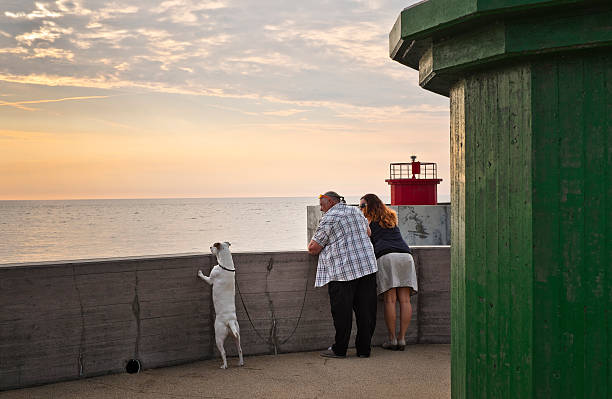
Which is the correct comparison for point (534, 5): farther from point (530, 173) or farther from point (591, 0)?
point (530, 173)

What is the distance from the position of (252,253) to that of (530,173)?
13.8ft

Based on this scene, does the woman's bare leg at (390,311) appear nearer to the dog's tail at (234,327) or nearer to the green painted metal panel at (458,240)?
the dog's tail at (234,327)

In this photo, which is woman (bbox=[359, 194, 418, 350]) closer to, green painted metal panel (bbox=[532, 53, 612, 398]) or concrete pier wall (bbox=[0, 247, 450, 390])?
concrete pier wall (bbox=[0, 247, 450, 390])

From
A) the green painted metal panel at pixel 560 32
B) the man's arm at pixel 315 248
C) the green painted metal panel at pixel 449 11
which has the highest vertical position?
the green painted metal panel at pixel 449 11

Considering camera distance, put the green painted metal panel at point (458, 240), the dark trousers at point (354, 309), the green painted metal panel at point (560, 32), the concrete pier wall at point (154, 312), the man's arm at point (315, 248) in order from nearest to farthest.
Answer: the green painted metal panel at point (560, 32) → the green painted metal panel at point (458, 240) → the concrete pier wall at point (154, 312) → the dark trousers at point (354, 309) → the man's arm at point (315, 248)

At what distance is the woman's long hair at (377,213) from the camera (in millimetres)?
7254

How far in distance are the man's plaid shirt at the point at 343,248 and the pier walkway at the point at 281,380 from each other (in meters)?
0.92

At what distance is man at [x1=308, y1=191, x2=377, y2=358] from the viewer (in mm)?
6672

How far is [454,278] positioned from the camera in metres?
3.72

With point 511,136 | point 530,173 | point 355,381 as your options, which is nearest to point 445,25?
point 511,136

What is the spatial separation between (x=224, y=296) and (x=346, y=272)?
131cm

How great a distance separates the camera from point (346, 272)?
6.64 meters

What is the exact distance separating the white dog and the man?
0.95m

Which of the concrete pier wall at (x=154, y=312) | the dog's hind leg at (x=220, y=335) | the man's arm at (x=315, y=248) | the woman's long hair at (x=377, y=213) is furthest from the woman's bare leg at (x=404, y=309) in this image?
the dog's hind leg at (x=220, y=335)
